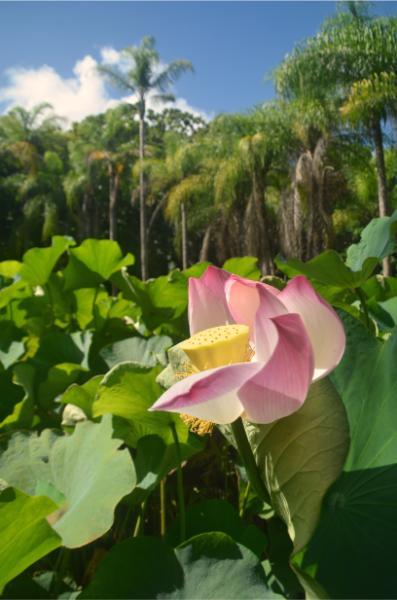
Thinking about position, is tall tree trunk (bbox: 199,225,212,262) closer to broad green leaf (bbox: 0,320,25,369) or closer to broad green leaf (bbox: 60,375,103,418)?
broad green leaf (bbox: 0,320,25,369)

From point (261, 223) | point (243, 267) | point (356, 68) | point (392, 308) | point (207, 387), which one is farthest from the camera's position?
point (261, 223)

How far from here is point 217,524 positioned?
1.34ft

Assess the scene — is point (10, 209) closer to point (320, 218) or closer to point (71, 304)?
point (320, 218)

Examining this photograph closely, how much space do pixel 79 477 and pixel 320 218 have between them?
38.0ft

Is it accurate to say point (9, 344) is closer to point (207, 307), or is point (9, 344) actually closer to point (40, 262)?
point (40, 262)

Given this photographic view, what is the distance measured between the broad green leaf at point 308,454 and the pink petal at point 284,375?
0.02 meters

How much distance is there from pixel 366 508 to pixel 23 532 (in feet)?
0.57

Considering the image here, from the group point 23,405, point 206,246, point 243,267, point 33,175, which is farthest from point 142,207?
point 23,405

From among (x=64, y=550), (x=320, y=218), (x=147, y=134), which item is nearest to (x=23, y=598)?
(x=64, y=550)

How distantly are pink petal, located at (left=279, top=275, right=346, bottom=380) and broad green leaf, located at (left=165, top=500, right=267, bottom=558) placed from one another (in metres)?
0.20

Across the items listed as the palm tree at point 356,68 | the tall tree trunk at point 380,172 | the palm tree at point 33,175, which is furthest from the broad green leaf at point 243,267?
the palm tree at point 33,175

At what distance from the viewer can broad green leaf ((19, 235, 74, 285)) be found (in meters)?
0.95

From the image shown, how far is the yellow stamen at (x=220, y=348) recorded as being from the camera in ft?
0.85

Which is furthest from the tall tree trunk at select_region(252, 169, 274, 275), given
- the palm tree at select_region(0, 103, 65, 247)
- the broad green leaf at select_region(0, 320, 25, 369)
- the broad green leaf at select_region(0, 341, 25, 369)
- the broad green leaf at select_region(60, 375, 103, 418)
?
the broad green leaf at select_region(60, 375, 103, 418)
